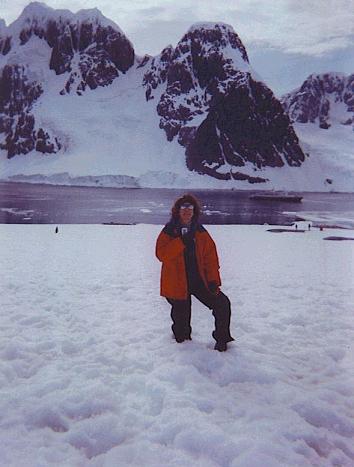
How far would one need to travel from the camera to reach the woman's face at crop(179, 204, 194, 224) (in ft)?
20.3

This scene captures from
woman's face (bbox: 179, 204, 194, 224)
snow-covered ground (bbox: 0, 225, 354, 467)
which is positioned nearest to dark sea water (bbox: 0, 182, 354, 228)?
snow-covered ground (bbox: 0, 225, 354, 467)

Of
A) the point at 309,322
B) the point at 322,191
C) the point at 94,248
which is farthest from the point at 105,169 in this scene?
the point at 309,322

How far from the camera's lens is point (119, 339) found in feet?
22.3

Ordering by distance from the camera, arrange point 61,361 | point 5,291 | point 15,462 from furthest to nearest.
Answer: point 5,291 → point 61,361 → point 15,462

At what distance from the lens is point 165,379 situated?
549cm

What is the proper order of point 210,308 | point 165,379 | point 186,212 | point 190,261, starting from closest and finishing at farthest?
point 165,379
point 186,212
point 190,261
point 210,308

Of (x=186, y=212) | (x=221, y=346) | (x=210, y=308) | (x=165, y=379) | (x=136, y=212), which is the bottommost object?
(x=165, y=379)

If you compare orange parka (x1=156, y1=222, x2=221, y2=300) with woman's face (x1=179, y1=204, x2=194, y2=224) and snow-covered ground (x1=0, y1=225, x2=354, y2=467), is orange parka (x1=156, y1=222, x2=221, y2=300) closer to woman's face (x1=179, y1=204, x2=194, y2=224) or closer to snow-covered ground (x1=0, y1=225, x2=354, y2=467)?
woman's face (x1=179, y1=204, x2=194, y2=224)

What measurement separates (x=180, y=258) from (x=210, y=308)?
2.64 ft

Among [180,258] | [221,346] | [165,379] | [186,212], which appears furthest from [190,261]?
[165,379]

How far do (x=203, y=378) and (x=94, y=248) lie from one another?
43.9ft

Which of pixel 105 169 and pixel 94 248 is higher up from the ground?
pixel 105 169

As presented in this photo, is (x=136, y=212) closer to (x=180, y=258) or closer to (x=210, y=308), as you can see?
(x=210, y=308)

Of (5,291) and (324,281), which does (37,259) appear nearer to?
(5,291)
